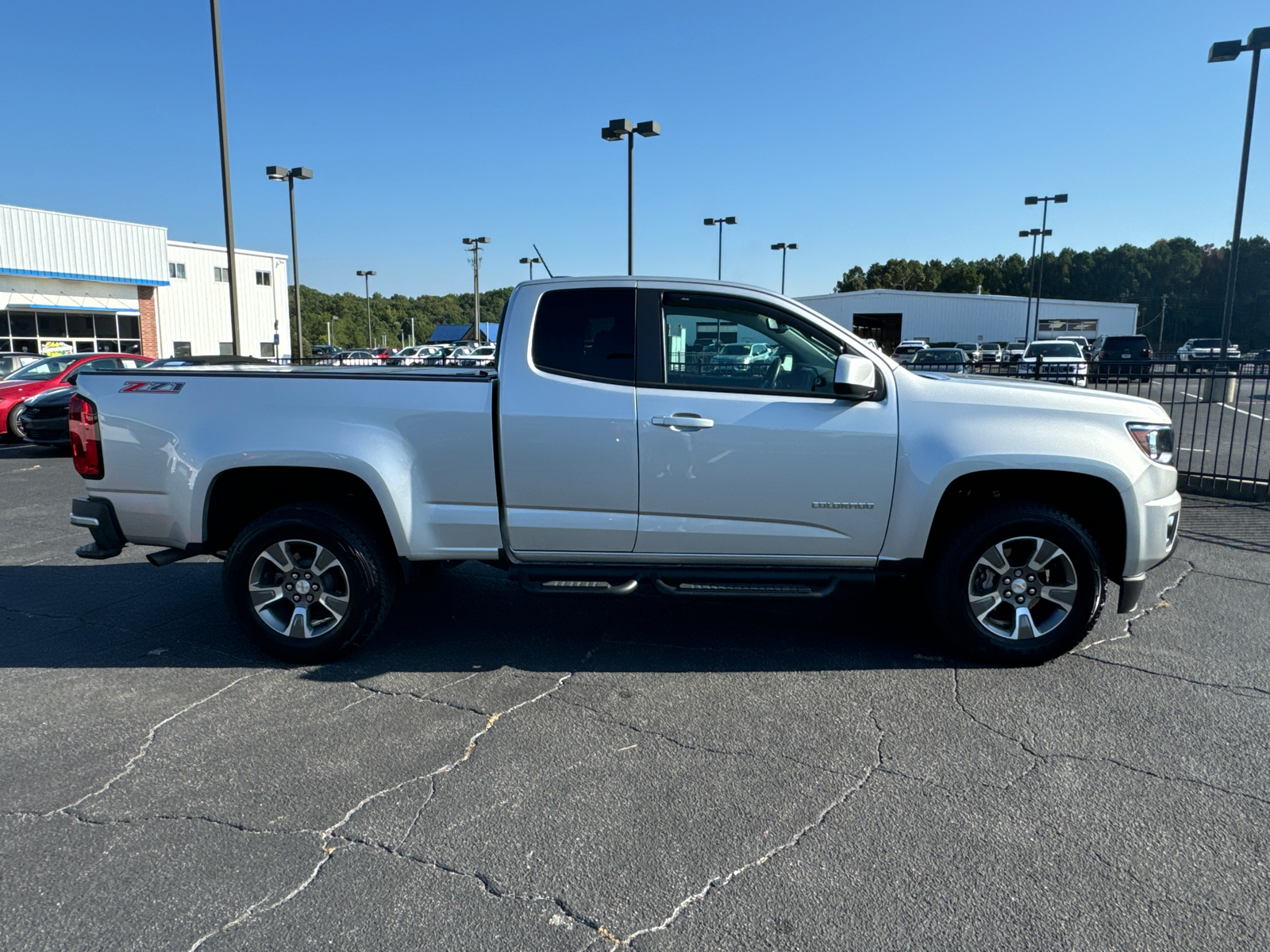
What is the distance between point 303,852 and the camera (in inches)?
115

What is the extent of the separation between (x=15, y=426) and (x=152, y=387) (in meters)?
12.4

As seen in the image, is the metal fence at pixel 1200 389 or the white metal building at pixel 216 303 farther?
the white metal building at pixel 216 303

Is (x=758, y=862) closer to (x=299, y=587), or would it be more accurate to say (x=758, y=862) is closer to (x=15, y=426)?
(x=299, y=587)

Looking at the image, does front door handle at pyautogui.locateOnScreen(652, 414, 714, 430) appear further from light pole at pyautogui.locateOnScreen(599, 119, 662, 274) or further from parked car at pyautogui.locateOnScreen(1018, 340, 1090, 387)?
light pole at pyautogui.locateOnScreen(599, 119, 662, 274)

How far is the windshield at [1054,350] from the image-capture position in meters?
33.1

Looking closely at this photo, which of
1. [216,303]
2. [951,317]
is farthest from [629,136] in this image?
[951,317]

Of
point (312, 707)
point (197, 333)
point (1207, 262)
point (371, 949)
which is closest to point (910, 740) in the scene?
point (371, 949)

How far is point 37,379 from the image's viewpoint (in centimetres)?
1513

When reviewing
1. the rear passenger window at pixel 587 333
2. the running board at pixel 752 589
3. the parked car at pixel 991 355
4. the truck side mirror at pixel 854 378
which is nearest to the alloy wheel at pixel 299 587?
the rear passenger window at pixel 587 333

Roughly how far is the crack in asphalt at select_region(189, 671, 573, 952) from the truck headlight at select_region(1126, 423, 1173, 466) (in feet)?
10.7

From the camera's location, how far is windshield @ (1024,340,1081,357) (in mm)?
33125

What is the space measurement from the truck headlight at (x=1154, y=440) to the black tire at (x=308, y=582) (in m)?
4.01

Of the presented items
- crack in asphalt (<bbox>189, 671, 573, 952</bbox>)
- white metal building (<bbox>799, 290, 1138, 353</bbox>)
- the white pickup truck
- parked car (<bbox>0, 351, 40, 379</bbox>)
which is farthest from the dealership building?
white metal building (<bbox>799, 290, 1138, 353</bbox>)

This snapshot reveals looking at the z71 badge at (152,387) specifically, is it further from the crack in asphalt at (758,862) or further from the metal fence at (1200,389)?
the metal fence at (1200,389)
